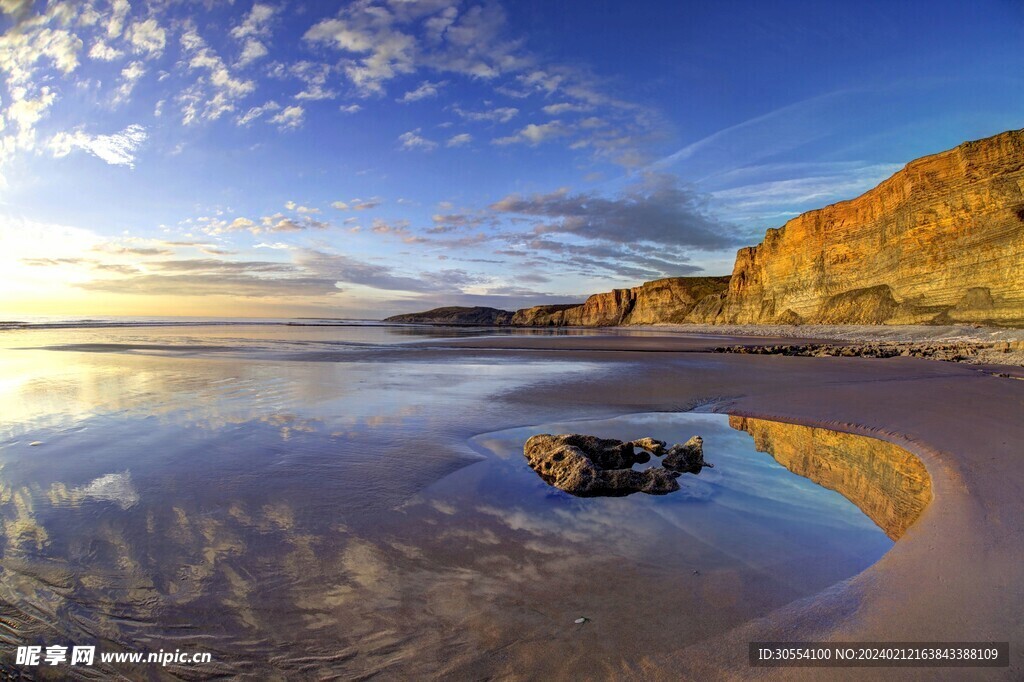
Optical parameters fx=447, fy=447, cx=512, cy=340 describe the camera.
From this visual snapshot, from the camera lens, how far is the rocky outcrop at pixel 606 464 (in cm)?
511

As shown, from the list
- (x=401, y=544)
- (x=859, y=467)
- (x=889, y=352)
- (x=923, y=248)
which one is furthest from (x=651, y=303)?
(x=401, y=544)

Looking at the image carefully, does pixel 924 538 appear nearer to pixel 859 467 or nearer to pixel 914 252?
pixel 859 467

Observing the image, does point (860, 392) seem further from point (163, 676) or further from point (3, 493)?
point (3, 493)

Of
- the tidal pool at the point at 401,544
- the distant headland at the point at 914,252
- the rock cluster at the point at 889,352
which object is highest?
the distant headland at the point at 914,252

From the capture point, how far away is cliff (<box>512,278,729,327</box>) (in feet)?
324

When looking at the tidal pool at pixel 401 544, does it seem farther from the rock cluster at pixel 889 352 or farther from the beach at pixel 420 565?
the rock cluster at pixel 889 352

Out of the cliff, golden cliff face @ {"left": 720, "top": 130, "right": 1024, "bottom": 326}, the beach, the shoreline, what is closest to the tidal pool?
the beach

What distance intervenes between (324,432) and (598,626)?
6.06 m

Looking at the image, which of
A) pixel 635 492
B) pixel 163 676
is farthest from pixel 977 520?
pixel 163 676

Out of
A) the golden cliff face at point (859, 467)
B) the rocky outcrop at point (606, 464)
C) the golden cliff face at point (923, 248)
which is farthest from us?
the golden cliff face at point (923, 248)

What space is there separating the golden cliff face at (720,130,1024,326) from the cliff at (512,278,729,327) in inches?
1143

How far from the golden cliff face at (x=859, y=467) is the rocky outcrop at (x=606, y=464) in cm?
147

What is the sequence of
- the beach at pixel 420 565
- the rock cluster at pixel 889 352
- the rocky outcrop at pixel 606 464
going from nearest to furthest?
the beach at pixel 420 565, the rocky outcrop at pixel 606 464, the rock cluster at pixel 889 352

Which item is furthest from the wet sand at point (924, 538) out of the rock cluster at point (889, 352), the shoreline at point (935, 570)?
the rock cluster at point (889, 352)
